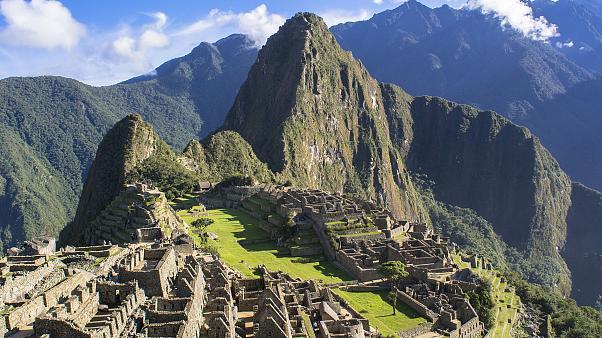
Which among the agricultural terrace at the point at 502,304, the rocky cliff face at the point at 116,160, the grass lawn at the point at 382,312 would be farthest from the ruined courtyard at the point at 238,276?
the rocky cliff face at the point at 116,160

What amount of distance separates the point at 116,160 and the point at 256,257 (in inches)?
2684

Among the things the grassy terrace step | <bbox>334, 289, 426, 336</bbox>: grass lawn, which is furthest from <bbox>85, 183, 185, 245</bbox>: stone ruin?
<bbox>334, 289, 426, 336</bbox>: grass lawn

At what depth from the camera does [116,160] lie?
11719 cm

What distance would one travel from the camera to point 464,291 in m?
54.2

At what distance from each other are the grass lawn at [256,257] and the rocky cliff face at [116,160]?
136 feet

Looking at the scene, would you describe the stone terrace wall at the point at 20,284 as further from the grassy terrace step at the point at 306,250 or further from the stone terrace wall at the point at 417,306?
the grassy terrace step at the point at 306,250

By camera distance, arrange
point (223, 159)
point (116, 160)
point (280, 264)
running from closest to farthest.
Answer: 1. point (280, 264)
2. point (116, 160)
3. point (223, 159)

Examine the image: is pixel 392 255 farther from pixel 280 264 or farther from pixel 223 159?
pixel 223 159

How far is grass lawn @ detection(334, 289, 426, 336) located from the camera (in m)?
43.2

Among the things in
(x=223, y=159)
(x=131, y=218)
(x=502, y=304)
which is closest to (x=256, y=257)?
(x=131, y=218)

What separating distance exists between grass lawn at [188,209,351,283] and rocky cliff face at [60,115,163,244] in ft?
136

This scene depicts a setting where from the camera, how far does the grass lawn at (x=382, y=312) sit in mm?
43219

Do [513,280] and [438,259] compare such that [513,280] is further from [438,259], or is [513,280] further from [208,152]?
[208,152]

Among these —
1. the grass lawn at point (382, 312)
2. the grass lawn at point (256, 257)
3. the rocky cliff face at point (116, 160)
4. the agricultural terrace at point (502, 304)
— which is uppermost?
the rocky cliff face at point (116, 160)
